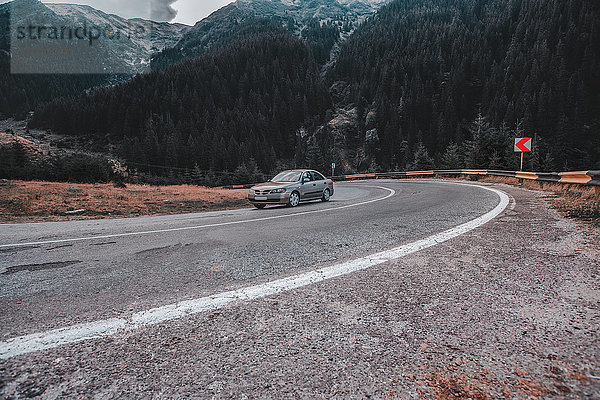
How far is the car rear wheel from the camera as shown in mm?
11445

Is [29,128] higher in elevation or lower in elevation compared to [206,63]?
lower

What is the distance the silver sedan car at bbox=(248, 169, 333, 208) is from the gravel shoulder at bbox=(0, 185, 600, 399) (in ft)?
28.4

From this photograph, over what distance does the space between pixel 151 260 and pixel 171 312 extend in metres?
1.71

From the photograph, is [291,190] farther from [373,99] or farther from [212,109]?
[212,109]

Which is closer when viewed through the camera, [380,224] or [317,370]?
[317,370]

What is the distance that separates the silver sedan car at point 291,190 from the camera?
36.4 ft

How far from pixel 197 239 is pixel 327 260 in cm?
246

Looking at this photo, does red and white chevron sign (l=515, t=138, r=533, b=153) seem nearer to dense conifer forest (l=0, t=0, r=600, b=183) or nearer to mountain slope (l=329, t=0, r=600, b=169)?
dense conifer forest (l=0, t=0, r=600, b=183)

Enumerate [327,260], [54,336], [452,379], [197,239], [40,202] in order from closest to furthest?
[452,379]
[54,336]
[327,260]
[197,239]
[40,202]

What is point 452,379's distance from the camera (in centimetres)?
133

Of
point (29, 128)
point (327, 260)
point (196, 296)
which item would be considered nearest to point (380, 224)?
point (327, 260)

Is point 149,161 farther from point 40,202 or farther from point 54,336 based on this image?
point 54,336

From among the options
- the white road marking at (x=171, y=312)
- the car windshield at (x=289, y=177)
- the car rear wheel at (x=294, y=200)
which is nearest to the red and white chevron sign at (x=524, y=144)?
the car windshield at (x=289, y=177)

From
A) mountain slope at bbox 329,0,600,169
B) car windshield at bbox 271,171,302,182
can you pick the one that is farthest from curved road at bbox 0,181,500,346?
mountain slope at bbox 329,0,600,169
